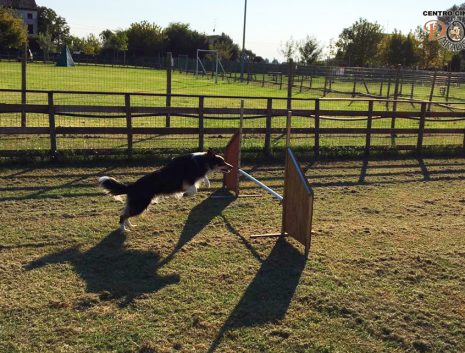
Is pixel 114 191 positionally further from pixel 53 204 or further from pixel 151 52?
pixel 151 52

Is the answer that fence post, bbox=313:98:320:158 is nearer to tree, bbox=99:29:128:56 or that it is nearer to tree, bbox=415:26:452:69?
tree, bbox=415:26:452:69

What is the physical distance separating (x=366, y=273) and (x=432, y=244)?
4.47 ft

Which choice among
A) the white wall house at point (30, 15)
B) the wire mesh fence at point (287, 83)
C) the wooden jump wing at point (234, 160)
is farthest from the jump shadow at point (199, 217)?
the white wall house at point (30, 15)

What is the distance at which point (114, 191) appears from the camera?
5.60 meters

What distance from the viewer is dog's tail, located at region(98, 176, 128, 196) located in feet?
18.2

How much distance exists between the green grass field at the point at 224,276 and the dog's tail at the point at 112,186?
0.49m

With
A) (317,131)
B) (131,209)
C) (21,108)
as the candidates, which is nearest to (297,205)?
(131,209)

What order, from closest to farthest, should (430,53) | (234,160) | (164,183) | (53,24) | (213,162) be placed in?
(164,183) < (213,162) < (234,160) < (430,53) < (53,24)

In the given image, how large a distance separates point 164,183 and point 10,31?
5397 centimetres

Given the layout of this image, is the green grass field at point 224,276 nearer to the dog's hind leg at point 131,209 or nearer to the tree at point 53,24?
the dog's hind leg at point 131,209

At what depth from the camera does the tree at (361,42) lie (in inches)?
1939

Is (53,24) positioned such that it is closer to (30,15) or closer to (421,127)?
(30,15)

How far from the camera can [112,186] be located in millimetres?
5578

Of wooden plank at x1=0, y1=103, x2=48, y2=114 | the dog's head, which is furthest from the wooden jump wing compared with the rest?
wooden plank at x1=0, y1=103, x2=48, y2=114
